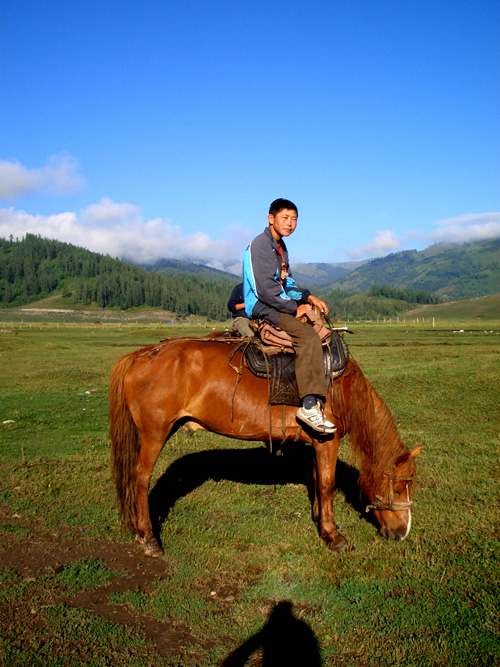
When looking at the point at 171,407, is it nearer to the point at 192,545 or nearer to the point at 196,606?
the point at 192,545

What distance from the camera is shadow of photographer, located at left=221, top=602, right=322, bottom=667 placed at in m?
3.89

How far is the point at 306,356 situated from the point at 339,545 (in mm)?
2312

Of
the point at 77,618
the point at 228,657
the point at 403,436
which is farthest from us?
the point at 403,436

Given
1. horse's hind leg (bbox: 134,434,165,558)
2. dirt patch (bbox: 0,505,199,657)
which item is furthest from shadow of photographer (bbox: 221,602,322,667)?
horse's hind leg (bbox: 134,434,165,558)

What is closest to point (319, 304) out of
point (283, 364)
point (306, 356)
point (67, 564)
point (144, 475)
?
point (306, 356)

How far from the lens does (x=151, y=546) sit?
19.0ft

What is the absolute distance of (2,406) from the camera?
1445 cm

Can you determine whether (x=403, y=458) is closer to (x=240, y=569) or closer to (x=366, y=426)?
(x=366, y=426)

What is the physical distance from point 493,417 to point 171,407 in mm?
9674

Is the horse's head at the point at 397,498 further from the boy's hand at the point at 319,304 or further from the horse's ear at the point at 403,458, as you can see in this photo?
the boy's hand at the point at 319,304

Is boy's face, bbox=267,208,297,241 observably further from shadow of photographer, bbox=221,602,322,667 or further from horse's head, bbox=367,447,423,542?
shadow of photographer, bbox=221,602,322,667

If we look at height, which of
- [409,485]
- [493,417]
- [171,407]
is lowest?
[493,417]

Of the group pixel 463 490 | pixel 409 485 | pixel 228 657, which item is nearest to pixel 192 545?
pixel 228 657

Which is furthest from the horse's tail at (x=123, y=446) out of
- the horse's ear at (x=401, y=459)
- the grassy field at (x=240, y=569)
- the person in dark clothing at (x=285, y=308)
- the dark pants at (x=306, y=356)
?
the horse's ear at (x=401, y=459)
